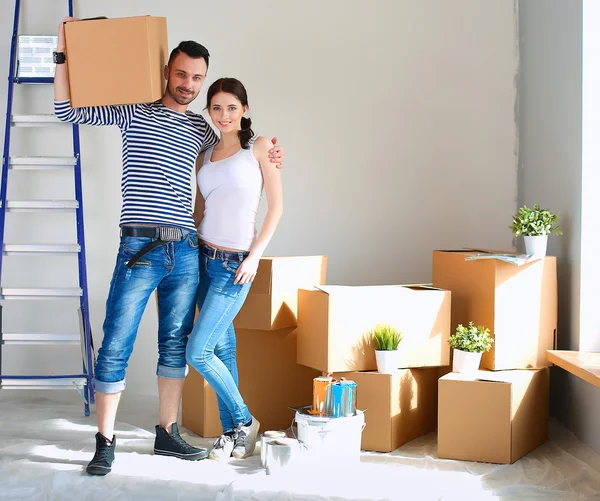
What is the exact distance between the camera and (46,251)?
10.6ft

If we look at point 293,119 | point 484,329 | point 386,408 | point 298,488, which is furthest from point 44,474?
point 293,119

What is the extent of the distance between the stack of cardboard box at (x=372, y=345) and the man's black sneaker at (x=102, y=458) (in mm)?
793

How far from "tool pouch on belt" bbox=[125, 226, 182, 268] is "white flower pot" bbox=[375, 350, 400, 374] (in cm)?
86

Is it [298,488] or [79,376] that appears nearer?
[298,488]

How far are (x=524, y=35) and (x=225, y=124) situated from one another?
66.4 inches

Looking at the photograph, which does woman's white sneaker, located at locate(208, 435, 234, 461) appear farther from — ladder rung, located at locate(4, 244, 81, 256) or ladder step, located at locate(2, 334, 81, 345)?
ladder rung, located at locate(4, 244, 81, 256)

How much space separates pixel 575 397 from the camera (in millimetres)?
2854

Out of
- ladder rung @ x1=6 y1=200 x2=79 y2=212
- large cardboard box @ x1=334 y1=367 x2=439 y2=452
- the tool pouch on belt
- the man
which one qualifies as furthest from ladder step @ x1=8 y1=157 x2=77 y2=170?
large cardboard box @ x1=334 y1=367 x2=439 y2=452

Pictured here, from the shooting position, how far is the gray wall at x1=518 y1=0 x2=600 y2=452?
2.74 meters

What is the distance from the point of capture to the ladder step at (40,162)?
3.25 meters

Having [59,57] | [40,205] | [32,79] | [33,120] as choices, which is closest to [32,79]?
[32,79]

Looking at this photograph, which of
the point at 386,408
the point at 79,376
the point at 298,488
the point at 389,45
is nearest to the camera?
the point at 298,488

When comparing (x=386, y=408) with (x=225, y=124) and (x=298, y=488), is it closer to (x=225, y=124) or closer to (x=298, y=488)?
(x=298, y=488)

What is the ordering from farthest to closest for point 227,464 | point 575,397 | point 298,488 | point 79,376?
point 79,376, point 575,397, point 227,464, point 298,488
